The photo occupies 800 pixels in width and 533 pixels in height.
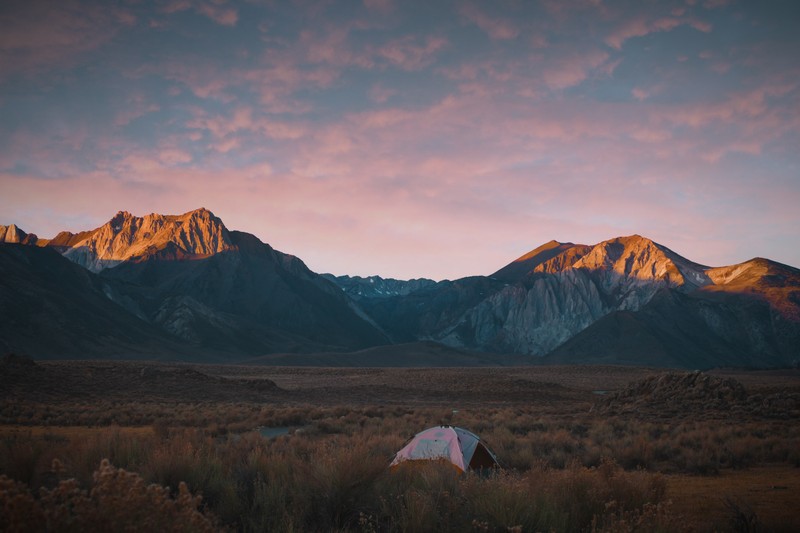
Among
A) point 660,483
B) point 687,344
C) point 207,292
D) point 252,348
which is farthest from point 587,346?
point 660,483

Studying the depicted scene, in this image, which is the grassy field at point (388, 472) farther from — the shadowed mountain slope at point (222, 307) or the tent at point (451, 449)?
the shadowed mountain slope at point (222, 307)

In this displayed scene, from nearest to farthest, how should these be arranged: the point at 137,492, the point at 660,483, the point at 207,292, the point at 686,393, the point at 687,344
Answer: the point at 137,492
the point at 660,483
the point at 686,393
the point at 687,344
the point at 207,292

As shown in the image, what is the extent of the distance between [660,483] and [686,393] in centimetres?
2622

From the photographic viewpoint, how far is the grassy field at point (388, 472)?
537cm

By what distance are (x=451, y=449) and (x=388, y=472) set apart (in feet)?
15.7

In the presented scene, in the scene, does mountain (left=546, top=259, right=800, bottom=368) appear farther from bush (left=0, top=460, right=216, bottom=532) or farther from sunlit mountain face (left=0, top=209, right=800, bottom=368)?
bush (left=0, top=460, right=216, bottom=532)

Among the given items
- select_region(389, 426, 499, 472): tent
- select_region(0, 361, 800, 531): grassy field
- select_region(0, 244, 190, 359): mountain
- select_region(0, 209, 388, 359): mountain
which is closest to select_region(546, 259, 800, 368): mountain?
select_region(0, 209, 388, 359): mountain

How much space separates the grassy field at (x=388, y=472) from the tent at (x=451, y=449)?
41.5 inches

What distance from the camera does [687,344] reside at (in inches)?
5842

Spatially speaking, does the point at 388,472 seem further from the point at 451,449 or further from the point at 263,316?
the point at 263,316

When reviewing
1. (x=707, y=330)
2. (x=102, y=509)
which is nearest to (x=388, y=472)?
(x=102, y=509)

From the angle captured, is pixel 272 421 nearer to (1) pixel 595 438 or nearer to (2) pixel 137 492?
(1) pixel 595 438

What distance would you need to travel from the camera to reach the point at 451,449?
45.0 ft

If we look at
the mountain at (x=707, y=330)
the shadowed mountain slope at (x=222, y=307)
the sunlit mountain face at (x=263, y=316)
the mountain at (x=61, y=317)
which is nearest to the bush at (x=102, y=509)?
the mountain at (x=61, y=317)
